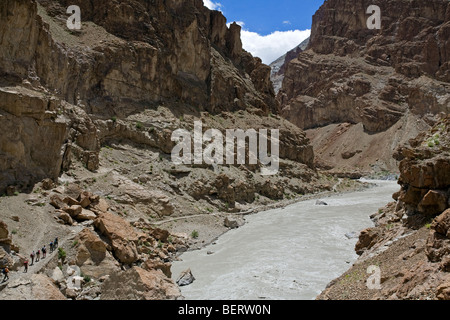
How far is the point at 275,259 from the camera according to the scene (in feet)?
68.9

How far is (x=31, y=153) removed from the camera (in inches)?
915

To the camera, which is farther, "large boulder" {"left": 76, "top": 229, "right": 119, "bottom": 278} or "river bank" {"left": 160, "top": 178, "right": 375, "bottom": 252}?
"river bank" {"left": 160, "top": 178, "right": 375, "bottom": 252}

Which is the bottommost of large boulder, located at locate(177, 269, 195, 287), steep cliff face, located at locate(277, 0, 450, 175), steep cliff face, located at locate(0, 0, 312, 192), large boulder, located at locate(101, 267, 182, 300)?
large boulder, located at locate(177, 269, 195, 287)

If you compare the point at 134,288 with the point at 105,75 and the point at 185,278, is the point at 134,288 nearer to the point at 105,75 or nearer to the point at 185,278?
the point at 185,278

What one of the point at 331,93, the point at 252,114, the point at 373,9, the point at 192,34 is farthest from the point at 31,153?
the point at 373,9

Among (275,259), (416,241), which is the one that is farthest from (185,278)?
(416,241)

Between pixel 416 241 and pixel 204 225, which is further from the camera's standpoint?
pixel 204 225

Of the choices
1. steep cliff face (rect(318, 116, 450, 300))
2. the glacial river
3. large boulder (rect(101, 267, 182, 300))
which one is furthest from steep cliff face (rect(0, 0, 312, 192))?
steep cliff face (rect(318, 116, 450, 300))

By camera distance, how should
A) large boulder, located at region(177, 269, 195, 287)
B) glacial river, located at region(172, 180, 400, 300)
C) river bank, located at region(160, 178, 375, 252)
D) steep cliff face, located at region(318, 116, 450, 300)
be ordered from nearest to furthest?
steep cliff face, located at region(318, 116, 450, 300), glacial river, located at region(172, 180, 400, 300), large boulder, located at region(177, 269, 195, 287), river bank, located at region(160, 178, 375, 252)

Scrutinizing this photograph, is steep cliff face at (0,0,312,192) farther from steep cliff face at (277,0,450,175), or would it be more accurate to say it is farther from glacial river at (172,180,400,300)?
steep cliff face at (277,0,450,175)

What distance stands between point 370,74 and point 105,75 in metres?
114

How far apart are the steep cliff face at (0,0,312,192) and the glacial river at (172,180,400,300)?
1253 centimetres

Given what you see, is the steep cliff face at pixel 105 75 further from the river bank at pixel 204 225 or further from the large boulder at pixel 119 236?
the river bank at pixel 204 225

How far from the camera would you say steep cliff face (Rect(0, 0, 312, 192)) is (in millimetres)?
23422
